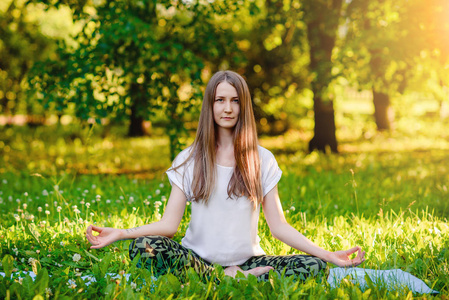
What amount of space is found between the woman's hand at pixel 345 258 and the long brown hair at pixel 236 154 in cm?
60

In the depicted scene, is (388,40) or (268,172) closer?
(268,172)

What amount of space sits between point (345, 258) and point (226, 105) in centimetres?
124

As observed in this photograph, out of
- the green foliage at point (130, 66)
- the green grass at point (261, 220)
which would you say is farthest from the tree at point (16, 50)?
the green foliage at point (130, 66)

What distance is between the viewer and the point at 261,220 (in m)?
4.43

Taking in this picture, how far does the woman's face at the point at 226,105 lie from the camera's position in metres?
3.25

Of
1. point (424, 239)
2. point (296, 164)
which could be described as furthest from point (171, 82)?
point (424, 239)

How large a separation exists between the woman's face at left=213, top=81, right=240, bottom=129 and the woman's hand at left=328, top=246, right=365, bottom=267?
1.09 meters

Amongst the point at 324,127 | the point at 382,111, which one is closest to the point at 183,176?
the point at 324,127

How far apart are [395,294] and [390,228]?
4.59 feet

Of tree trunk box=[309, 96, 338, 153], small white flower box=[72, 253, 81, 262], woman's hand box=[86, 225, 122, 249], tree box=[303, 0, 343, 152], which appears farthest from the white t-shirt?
tree trunk box=[309, 96, 338, 153]

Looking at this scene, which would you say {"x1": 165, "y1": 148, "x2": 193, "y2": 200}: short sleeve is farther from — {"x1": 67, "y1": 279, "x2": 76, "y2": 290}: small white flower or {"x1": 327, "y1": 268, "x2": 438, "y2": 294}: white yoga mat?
{"x1": 327, "y1": 268, "x2": 438, "y2": 294}: white yoga mat

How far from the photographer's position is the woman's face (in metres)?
3.25

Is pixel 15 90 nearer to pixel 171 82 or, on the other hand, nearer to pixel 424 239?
pixel 171 82

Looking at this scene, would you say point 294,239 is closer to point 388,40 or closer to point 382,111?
point 388,40
